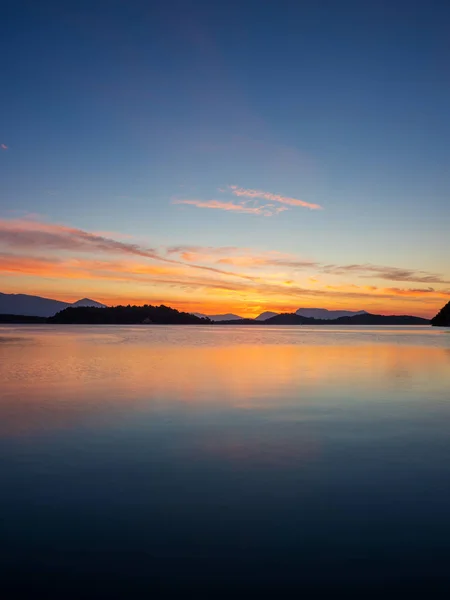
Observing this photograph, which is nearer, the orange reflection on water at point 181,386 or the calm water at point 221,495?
the calm water at point 221,495

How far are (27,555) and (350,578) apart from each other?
14.2 ft

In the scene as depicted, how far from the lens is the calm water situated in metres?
6.18

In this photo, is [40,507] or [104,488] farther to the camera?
[104,488]

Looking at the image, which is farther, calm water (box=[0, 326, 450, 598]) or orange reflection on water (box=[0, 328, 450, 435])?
orange reflection on water (box=[0, 328, 450, 435])

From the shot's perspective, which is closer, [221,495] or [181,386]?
[221,495]

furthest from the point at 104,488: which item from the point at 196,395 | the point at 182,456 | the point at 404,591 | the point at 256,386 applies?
the point at 256,386

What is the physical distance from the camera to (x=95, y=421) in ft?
50.5

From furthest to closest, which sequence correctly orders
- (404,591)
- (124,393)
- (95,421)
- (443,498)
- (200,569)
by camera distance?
(124,393)
(95,421)
(443,498)
(200,569)
(404,591)

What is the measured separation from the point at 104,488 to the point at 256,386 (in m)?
16.2

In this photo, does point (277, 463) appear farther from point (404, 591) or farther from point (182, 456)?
point (404, 591)

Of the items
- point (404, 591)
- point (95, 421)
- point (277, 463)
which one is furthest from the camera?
point (95, 421)

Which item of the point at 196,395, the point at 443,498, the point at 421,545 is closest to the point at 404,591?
the point at 421,545

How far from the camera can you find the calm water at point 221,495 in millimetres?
6184

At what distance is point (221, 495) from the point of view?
8875mm
